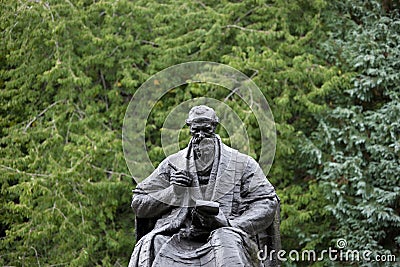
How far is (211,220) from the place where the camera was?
244 inches

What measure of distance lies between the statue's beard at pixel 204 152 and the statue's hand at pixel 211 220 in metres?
0.50

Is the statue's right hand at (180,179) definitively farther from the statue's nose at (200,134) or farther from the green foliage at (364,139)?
the green foliage at (364,139)

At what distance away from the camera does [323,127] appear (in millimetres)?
11945

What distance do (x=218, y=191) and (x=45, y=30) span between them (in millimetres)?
6661

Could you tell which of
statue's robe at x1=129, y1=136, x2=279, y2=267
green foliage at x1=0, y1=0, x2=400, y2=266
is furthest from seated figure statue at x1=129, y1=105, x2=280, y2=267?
green foliage at x1=0, y1=0, x2=400, y2=266

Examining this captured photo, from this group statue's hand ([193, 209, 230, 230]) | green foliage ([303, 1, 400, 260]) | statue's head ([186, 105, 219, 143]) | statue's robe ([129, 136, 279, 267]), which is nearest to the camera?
statue's robe ([129, 136, 279, 267])

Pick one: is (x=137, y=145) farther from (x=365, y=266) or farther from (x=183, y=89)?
(x=365, y=266)

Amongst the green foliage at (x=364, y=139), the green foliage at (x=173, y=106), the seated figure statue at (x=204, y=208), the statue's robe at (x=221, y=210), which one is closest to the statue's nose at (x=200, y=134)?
the seated figure statue at (x=204, y=208)

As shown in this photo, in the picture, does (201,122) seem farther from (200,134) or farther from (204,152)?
(204,152)

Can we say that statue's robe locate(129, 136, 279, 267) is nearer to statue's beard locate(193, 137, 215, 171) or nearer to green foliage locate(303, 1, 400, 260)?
statue's beard locate(193, 137, 215, 171)

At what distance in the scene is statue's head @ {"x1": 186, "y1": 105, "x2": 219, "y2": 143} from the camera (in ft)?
21.4

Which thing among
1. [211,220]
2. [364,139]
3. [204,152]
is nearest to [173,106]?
[364,139]

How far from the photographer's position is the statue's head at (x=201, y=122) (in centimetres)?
651

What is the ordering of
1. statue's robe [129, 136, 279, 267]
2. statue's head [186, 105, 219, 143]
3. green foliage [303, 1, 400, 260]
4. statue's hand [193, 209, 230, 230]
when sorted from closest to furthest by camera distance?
statue's robe [129, 136, 279, 267], statue's hand [193, 209, 230, 230], statue's head [186, 105, 219, 143], green foliage [303, 1, 400, 260]
